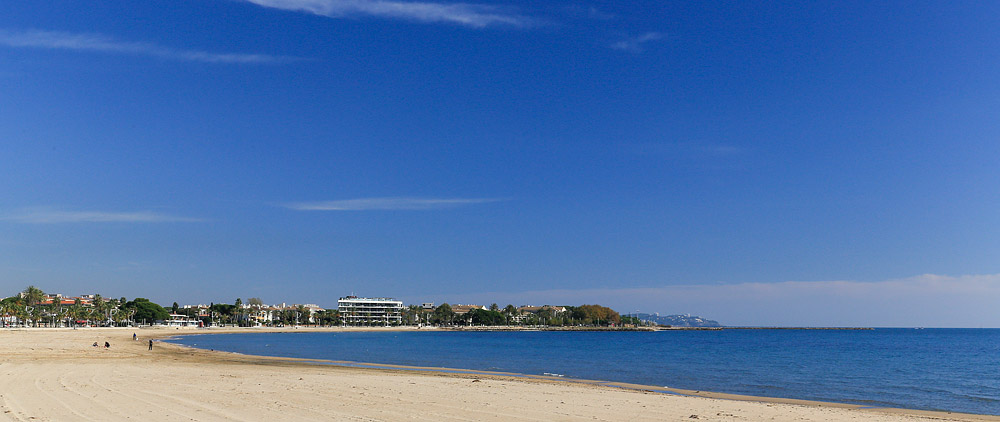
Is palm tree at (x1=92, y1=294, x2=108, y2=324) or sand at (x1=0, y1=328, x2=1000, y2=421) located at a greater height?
sand at (x1=0, y1=328, x2=1000, y2=421)

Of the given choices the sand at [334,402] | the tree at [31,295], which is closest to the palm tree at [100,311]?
the tree at [31,295]

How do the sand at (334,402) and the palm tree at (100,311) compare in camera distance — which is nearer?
the sand at (334,402)

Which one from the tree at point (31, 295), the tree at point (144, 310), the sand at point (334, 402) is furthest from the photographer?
the tree at point (144, 310)

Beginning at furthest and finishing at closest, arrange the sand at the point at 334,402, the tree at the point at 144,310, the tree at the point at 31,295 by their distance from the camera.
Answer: the tree at the point at 144,310
the tree at the point at 31,295
the sand at the point at 334,402

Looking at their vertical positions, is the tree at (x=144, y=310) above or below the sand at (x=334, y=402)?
below

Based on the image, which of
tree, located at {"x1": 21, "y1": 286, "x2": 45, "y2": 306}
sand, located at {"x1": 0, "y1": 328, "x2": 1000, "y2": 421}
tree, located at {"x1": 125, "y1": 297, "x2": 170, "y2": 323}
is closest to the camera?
sand, located at {"x1": 0, "y1": 328, "x2": 1000, "y2": 421}

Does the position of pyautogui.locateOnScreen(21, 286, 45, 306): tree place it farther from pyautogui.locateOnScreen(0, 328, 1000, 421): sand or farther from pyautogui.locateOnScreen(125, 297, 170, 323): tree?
pyautogui.locateOnScreen(0, 328, 1000, 421): sand

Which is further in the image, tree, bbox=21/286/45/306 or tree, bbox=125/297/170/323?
tree, bbox=125/297/170/323

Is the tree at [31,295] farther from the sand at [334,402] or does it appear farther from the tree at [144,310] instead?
the sand at [334,402]

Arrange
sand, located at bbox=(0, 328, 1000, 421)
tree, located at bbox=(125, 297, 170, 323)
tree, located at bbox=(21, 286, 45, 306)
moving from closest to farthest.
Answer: sand, located at bbox=(0, 328, 1000, 421) → tree, located at bbox=(21, 286, 45, 306) → tree, located at bbox=(125, 297, 170, 323)

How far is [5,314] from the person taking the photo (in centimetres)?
12169

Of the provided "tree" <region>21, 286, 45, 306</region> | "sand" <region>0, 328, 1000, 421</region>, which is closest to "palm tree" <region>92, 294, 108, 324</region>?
"tree" <region>21, 286, 45, 306</region>

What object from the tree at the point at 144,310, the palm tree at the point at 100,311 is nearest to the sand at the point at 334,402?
the palm tree at the point at 100,311

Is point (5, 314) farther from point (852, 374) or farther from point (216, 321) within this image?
point (852, 374)
